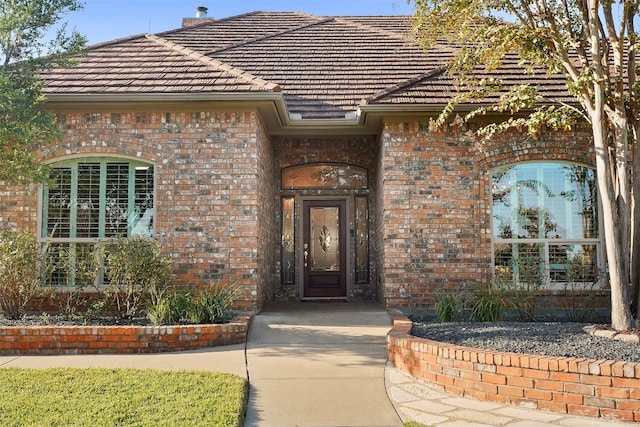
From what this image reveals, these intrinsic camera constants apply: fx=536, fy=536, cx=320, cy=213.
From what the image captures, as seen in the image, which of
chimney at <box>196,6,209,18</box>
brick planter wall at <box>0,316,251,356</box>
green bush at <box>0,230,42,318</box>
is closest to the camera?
brick planter wall at <box>0,316,251,356</box>

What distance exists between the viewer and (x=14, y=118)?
22.9 ft

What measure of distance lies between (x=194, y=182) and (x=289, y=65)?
13.4 ft

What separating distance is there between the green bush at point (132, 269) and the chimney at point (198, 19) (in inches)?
349

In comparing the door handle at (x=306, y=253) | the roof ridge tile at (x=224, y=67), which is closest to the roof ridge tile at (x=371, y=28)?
the roof ridge tile at (x=224, y=67)

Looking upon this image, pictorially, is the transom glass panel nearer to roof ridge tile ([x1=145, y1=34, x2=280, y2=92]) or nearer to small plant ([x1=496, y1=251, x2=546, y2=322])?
roof ridge tile ([x1=145, y1=34, x2=280, y2=92])

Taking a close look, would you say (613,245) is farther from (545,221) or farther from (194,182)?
(194,182)

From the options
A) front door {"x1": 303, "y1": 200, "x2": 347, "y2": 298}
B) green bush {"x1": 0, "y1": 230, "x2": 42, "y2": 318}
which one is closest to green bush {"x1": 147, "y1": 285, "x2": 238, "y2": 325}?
green bush {"x1": 0, "y1": 230, "x2": 42, "y2": 318}

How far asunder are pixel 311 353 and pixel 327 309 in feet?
10.3

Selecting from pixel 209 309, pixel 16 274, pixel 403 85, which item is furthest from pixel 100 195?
pixel 403 85

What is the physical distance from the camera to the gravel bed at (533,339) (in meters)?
4.90

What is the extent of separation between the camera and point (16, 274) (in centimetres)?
732

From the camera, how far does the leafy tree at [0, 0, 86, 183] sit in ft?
22.4

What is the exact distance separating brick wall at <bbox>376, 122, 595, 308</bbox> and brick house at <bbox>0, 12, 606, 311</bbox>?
0.8 inches

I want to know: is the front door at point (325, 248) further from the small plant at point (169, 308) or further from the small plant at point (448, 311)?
Result: the small plant at point (169, 308)
